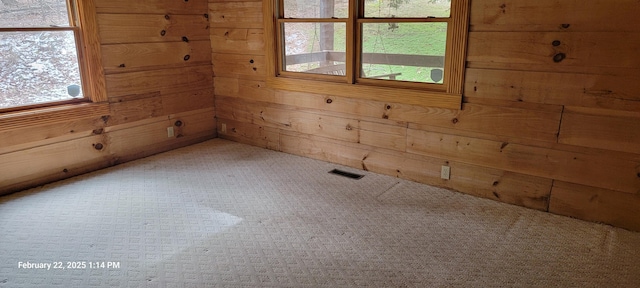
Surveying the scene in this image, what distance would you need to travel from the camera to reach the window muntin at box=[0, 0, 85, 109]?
301 cm

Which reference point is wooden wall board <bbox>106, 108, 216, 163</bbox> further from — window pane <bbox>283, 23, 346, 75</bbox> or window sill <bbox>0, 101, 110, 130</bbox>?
window pane <bbox>283, 23, 346, 75</bbox>

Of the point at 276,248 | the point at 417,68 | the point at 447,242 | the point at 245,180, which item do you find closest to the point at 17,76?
the point at 245,180

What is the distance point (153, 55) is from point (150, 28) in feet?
0.76

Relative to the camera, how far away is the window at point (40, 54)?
3012mm

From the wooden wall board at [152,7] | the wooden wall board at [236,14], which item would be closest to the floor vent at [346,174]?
the wooden wall board at [236,14]

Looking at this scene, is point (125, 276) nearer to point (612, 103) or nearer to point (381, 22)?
point (381, 22)

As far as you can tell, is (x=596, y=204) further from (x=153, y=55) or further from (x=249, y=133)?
(x=153, y=55)

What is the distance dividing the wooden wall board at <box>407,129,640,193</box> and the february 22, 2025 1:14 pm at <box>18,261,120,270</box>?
6.90 feet

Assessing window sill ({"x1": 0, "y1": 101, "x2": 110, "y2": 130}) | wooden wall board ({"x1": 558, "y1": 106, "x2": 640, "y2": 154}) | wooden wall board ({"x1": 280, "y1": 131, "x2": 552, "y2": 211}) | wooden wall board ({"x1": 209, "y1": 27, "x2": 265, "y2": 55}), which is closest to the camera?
wooden wall board ({"x1": 558, "y1": 106, "x2": 640, "y2": 154})

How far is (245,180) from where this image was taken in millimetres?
3363

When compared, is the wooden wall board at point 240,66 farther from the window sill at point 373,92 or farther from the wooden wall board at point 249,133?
the wooden wall board at point 249,133

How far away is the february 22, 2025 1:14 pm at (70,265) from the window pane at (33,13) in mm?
1765

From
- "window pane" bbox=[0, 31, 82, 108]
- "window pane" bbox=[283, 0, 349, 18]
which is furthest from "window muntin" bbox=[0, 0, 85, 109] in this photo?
"window pane" bbox=[283, 0, 349, 18]

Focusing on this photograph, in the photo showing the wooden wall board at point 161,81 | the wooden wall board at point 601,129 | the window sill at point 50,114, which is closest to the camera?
the wooden wall board at point 601,129
